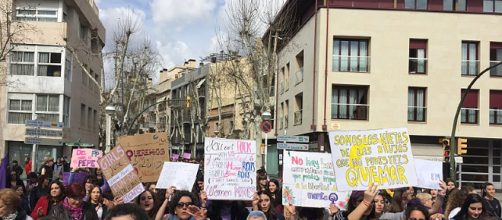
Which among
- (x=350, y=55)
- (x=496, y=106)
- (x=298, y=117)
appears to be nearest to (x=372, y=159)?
(x=350, y=55)

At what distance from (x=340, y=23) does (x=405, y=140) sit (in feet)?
91.8

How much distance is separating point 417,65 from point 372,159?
2884cm

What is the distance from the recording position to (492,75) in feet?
112

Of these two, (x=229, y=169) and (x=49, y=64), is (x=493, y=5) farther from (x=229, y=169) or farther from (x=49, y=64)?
(x=229, y=169)

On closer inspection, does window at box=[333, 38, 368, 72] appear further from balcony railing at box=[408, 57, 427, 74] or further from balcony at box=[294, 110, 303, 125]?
balcony at box=[294, 110, 303, 125]

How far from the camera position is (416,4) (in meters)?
35.0

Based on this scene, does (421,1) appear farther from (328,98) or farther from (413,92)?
(328,98)

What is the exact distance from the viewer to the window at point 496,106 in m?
34.3

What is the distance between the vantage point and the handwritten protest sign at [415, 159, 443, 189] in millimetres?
10398

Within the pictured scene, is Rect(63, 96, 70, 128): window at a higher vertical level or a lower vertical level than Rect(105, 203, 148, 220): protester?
higher

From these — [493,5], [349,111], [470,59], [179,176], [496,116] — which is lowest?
[179,176]

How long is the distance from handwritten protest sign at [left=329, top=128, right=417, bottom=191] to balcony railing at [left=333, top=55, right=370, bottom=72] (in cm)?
2727

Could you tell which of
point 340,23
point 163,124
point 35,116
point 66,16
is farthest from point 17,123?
point 163,124

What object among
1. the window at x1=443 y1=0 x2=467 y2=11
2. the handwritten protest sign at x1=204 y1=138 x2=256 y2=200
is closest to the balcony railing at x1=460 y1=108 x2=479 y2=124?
the window at x1=443 y1=0 x2=467 y2=11
